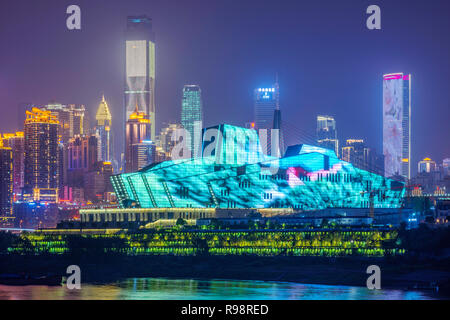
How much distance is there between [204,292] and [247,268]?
26.0 m

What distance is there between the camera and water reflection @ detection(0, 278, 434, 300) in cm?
10662

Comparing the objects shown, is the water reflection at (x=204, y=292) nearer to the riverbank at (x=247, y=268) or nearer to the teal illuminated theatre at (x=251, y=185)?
the riverbank at (x=247, y=268)

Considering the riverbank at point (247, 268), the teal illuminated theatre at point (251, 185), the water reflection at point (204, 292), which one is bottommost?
the water reflection at point (204, 292)

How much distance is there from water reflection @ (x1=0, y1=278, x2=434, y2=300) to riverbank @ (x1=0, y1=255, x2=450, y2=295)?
5.10 meters

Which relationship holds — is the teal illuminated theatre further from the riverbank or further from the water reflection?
the water reflection

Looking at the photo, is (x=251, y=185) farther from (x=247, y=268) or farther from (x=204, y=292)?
(x=204, y=292)

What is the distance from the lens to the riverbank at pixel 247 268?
122750mm

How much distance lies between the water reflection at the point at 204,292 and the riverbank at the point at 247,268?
510 centimetres

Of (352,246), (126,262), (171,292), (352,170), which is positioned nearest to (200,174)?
(352,170)

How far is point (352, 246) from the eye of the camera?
5404 inches

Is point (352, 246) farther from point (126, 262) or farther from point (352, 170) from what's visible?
point (352, 170)

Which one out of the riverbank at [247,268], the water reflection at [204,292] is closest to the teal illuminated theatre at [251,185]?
the riverbank at [247,268]

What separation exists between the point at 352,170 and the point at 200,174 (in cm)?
3334
